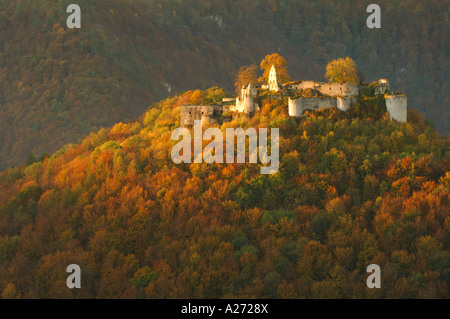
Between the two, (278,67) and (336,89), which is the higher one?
(278,67)

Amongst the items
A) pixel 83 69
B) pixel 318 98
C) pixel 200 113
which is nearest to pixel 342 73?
pixel 318 98

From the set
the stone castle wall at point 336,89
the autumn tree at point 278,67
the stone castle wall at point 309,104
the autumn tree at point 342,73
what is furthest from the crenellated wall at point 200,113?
the autumn tree at point 342,73

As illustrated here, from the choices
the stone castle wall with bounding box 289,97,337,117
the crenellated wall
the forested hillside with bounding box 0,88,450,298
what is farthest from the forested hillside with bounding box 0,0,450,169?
the stone castle wall with bounding box 289,97,337,117

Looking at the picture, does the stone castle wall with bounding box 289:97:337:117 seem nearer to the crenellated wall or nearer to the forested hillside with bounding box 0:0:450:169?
the crenellated wall

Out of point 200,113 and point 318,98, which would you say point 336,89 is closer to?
point 318,98

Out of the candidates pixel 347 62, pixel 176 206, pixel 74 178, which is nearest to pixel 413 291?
pixel 176 206
